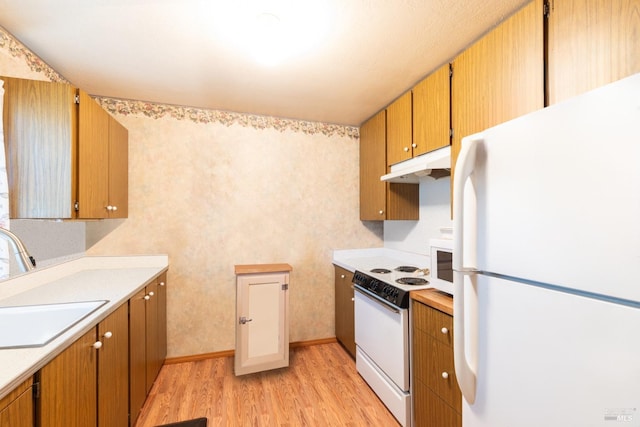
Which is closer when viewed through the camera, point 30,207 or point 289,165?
point 30,207

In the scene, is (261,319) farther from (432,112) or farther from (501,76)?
(501,76)

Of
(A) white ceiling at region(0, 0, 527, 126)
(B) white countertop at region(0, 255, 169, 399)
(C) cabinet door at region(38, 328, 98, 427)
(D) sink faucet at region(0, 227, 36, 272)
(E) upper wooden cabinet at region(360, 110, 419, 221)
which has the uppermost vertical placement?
(A) white ceiling at region(0, 0, 527, 126)

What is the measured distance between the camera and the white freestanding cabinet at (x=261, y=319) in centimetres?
218

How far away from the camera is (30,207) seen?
1.46 metres

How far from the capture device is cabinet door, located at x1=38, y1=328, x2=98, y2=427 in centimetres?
87

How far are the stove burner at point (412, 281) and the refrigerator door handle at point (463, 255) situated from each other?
34.3 inches

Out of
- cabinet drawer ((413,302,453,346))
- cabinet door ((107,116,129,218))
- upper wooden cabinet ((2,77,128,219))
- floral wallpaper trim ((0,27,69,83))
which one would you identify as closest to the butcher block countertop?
cabinet drawer ((413,302,453,346))

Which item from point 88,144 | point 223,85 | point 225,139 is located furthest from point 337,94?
point 88,144

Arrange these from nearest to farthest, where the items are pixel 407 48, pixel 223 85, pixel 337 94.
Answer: pixel 407 48
pixel 223 85
pixel 337 94

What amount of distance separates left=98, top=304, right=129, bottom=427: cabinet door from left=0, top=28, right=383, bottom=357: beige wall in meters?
0.99

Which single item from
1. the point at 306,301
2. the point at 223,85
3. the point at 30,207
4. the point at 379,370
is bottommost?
the point at 379,370

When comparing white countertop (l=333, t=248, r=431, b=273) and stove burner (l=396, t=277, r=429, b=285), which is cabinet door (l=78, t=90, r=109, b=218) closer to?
white countertop (l=333, t=248, r=431, b=273)

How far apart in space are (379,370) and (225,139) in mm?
2399

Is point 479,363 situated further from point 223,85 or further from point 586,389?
point 223,85
